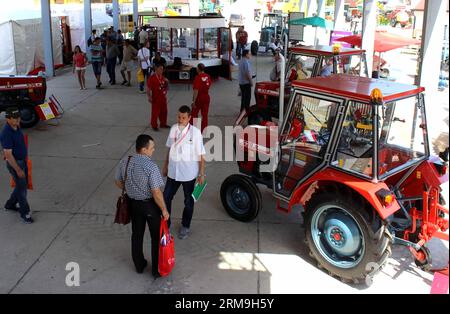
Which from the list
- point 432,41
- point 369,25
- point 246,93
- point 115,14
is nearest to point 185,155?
point 432,41

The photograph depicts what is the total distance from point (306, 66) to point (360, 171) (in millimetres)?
5774

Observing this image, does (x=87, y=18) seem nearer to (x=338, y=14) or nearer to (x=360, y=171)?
(x=338, y=14)

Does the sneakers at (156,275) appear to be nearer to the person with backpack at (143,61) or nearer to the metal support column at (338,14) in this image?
the person with backpack at (143,61)

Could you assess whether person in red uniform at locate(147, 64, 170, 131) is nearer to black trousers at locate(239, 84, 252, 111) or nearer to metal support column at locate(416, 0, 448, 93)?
black trousers at locate(239, 84, 252, 111)

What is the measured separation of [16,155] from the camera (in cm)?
603

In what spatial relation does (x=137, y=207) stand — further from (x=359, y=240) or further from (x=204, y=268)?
(x=359, y=240)

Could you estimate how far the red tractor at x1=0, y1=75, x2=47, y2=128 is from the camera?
36.0 ft

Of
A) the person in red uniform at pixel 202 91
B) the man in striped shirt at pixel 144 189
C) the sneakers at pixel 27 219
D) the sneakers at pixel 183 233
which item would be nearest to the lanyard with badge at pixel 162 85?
the person in red uniform at pixel 202 91

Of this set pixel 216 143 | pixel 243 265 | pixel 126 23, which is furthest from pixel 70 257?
pixel 126 23

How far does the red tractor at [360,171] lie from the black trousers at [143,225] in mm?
1645

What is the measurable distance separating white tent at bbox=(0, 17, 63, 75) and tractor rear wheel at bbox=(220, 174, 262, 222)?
13.7 m

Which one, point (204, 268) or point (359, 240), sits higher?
point (359, 240)
